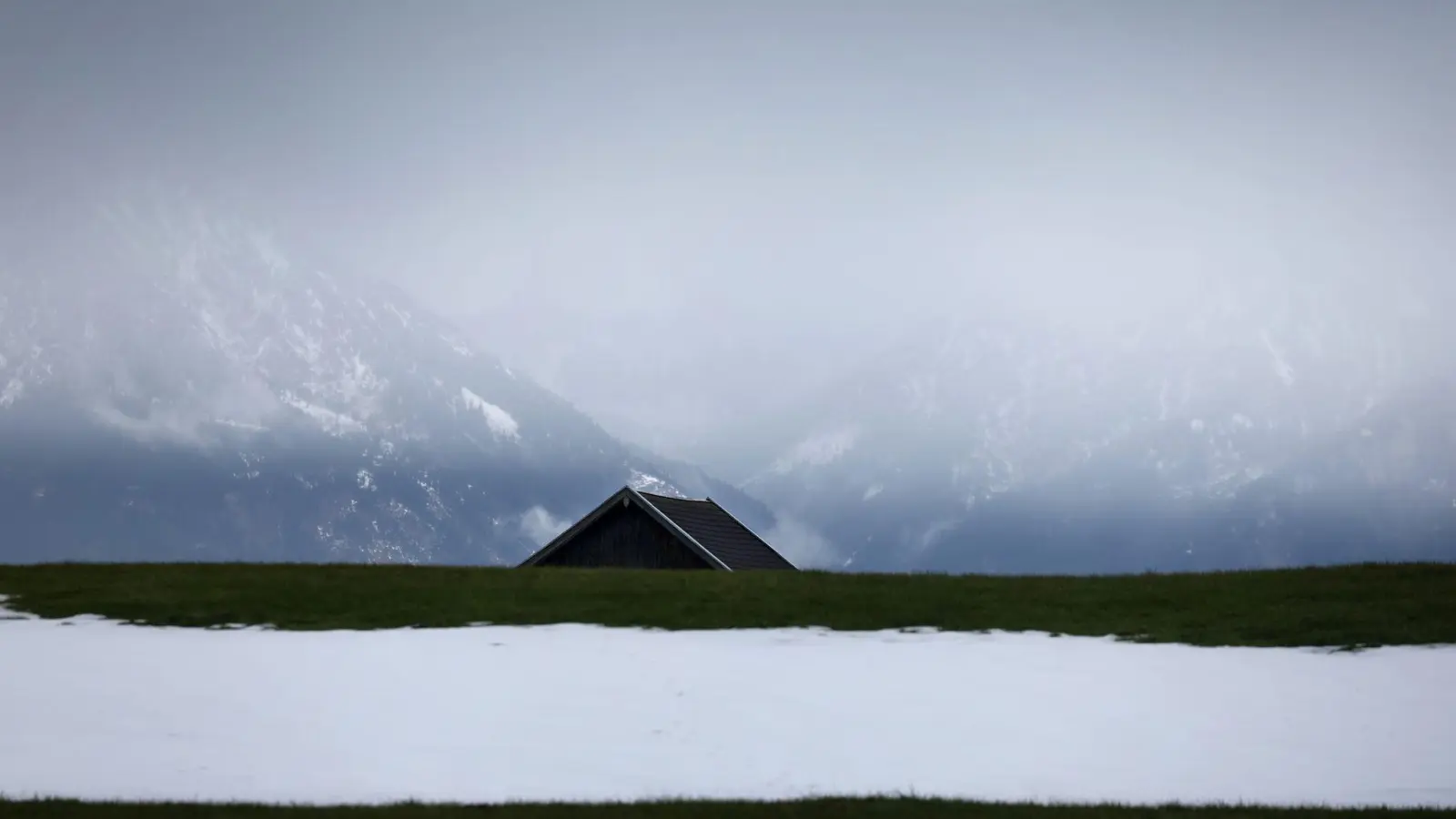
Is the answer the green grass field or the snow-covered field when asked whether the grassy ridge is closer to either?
the green grass field

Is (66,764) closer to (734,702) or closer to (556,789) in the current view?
(556,789)

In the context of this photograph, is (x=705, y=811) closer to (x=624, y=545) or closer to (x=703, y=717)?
(x=703, y=717)

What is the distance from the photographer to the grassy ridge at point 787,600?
2430cm

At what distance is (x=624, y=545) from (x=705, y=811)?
86.8 ft

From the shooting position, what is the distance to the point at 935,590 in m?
27.4

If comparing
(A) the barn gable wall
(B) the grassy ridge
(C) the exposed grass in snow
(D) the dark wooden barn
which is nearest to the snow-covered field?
(C) the exposed grass in snow

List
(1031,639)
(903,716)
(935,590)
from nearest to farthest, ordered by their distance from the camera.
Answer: (903,716)
(1031,639)
(935,590)

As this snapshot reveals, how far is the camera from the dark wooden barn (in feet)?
131

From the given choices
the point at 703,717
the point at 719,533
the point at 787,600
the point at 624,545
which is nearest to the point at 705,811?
the point at 703,717

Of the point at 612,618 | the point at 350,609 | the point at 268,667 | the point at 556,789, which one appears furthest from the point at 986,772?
the point at 350,609

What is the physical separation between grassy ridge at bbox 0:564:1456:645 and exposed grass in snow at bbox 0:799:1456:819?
8.22 meters

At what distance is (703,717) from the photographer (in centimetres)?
1942

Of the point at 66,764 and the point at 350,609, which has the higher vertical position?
the point at 350,609

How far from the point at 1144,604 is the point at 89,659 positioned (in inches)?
779
